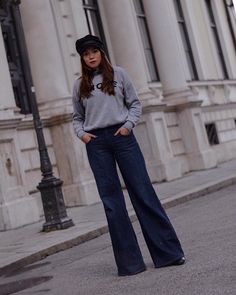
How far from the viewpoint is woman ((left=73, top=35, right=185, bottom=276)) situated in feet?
17.5

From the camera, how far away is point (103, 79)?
17.5ft

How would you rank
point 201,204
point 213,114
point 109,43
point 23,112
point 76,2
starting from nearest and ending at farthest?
point 201,204 → point 23,112 → point 76,2 → point 109,43 → point 213,114

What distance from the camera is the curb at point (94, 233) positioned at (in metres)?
7.57

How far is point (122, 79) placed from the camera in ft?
17.8

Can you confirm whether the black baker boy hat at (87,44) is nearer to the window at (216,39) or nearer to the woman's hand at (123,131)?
the woman's hand at (123,131)

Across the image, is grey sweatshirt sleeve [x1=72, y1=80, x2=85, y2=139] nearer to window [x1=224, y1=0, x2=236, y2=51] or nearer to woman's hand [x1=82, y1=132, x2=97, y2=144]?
woman's hand [x1=82, y1=132, x2=97, y2=144]

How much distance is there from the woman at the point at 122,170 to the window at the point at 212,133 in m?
17.2

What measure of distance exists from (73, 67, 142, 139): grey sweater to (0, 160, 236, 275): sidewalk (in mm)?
2781

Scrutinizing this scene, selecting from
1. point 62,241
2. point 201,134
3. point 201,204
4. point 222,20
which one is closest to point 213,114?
point 201,134

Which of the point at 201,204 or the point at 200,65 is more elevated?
the point at 200,65

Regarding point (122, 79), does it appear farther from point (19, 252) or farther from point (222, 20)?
point (222, 20)

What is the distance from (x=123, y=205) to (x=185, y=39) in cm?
1892

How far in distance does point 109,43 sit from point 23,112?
16.8 feet

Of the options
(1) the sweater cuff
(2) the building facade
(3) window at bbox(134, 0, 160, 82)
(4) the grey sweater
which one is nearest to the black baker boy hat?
(4) the grey sweater
